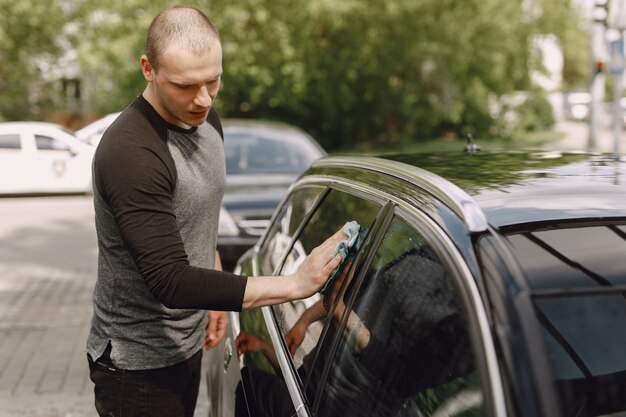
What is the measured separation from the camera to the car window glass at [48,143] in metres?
16.3

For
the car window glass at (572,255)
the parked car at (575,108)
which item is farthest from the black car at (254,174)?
the parked car at (575,108)

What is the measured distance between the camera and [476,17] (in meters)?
23.2

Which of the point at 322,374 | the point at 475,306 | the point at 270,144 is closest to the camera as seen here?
the point at 475,306

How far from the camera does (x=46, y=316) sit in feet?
22.1

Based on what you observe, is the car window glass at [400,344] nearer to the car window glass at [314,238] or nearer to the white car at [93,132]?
the car window glass at [314,238]

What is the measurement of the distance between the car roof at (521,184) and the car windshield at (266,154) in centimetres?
571

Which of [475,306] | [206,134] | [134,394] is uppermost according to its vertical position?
[206,134]

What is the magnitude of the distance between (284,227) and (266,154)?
5381 millimetres

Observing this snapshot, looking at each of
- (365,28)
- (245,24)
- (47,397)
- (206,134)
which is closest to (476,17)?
(365,28)

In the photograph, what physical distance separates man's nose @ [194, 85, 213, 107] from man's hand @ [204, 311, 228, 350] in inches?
35.0

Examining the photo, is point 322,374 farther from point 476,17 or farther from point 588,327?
point 476,17

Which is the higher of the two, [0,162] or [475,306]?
[475,306]

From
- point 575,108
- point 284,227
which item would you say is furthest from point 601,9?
point 575,108

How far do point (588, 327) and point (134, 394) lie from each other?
54.0 inches
